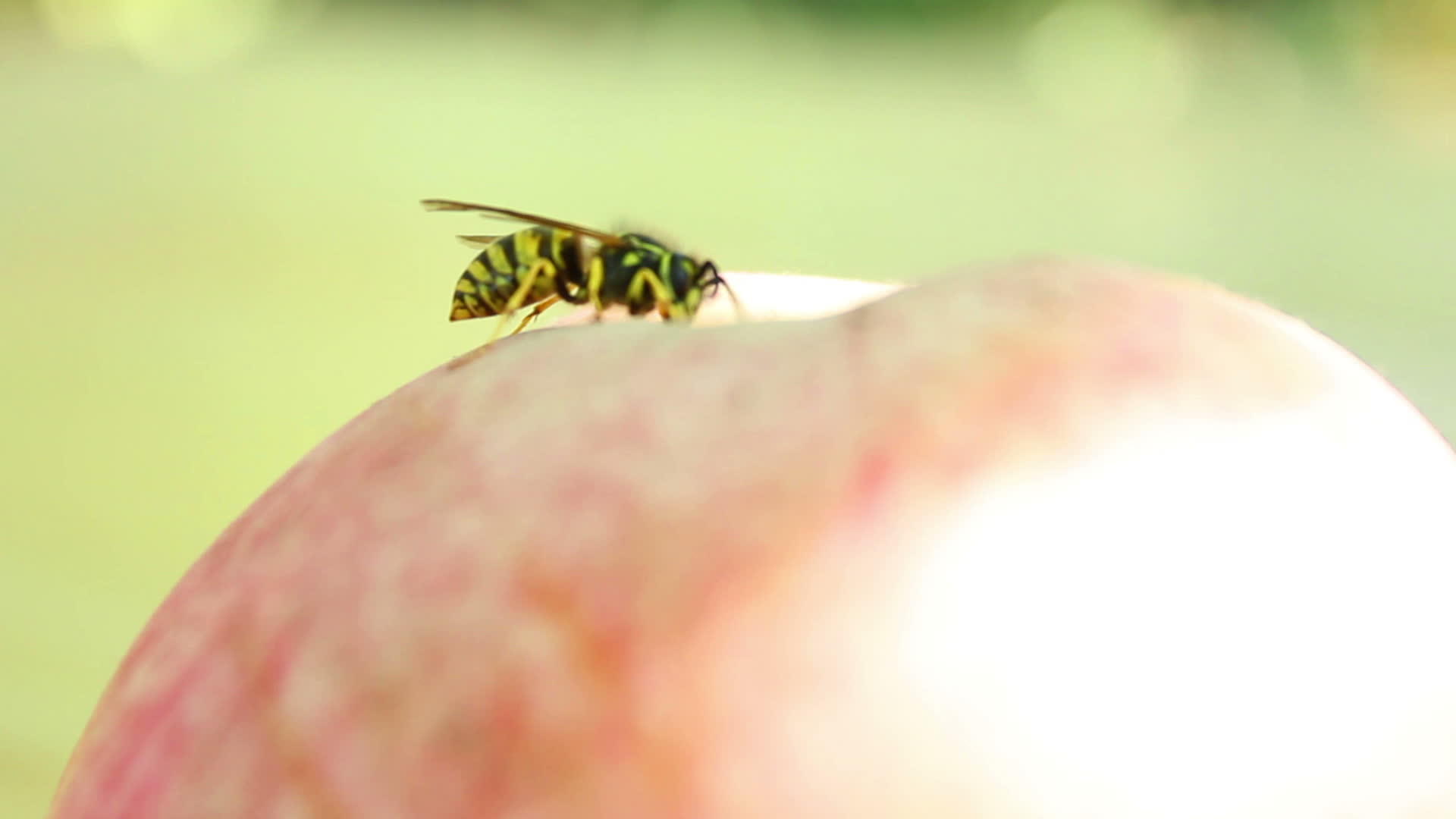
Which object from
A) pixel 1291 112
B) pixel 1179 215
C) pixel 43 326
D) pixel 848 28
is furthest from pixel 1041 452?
pixel 848 28

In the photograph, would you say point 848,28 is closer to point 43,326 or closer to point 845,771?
point 43,326

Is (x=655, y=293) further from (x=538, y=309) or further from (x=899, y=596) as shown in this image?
(x=899, y=596)

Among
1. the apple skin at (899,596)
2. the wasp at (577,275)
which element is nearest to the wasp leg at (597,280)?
the wasp at (577,275)

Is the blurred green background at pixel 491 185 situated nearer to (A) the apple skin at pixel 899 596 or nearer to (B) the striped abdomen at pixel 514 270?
(B) the striped abdomen at pixel 514 270

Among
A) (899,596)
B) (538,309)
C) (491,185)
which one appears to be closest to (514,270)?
(538,309)

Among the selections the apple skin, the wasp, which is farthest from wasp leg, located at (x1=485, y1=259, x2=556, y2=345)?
the apple skin
